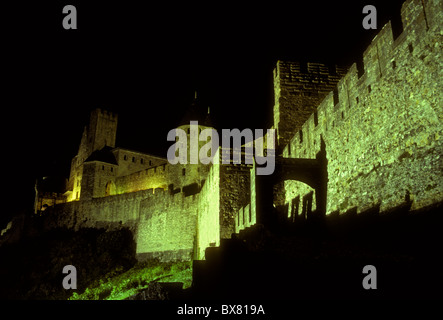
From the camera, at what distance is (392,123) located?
7.20m

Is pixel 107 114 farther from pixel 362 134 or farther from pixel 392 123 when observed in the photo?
pixel 392 123

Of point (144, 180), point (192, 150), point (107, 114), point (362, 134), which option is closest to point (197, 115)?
point (192, 150)

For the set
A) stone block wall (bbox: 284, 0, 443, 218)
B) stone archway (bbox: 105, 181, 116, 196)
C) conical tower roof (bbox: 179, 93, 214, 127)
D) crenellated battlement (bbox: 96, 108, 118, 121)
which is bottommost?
stone block wall (bbox: 284, 0, 443, 218)

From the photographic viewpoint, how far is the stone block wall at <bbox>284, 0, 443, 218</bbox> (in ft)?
19.5

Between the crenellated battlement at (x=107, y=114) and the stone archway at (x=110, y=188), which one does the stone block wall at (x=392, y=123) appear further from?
the crenellated battlement at (x=107, y=114)

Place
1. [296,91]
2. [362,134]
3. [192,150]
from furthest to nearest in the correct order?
[192,150], [296,91], [362,134]

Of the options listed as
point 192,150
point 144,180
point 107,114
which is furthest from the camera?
point 107,114

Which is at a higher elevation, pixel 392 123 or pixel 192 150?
pixel 192 150

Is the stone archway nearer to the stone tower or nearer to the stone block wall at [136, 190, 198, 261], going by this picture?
the stone tower

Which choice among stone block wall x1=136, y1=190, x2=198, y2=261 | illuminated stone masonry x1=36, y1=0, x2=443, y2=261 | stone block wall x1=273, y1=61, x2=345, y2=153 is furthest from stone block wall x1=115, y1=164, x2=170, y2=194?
stone block wall x1=273, y1=61, x2=345, y2=153

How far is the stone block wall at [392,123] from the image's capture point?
594 cm

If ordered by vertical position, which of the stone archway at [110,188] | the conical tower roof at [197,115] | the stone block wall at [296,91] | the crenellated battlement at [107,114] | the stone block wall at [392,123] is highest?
the crenellated battlement at [107,114]

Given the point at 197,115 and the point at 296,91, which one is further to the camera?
the point at 197,115

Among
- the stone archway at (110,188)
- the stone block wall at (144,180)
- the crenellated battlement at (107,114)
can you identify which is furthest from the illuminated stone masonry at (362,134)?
the crenellated battlement at (107,114)
